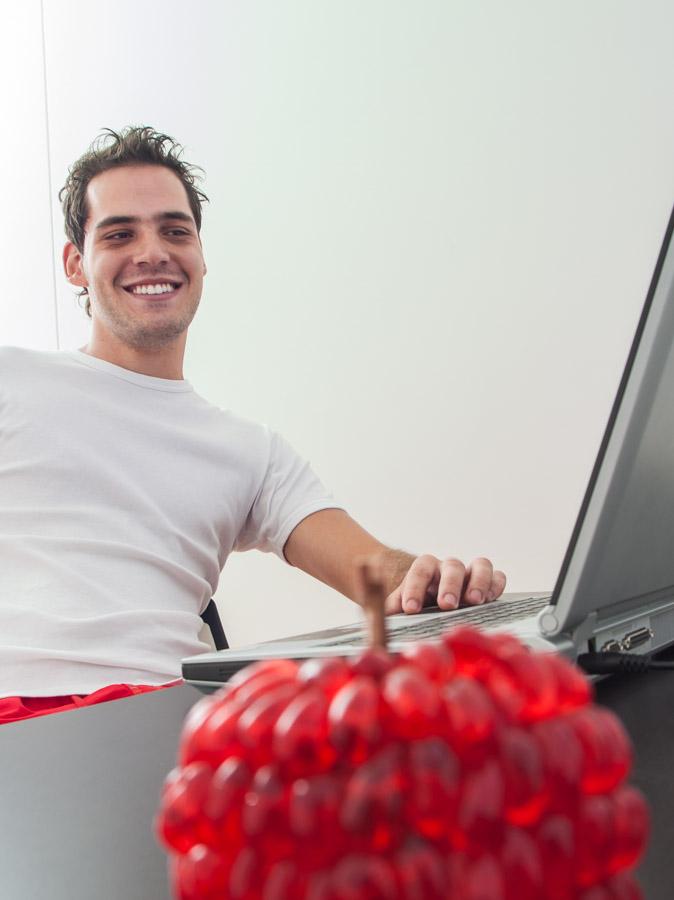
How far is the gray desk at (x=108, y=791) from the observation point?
0.38 meters

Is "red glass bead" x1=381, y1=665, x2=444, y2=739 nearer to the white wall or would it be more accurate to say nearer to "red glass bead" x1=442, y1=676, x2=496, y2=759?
"red glass bead" x1=442, y1=676, x2=496, y2=759

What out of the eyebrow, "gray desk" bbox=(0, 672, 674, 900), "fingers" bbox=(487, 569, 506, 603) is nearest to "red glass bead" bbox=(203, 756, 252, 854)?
"gray desk" bbox=(0, 672, 674, 900)

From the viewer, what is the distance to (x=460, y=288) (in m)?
2.32

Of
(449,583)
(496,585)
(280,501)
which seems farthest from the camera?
(280,501)

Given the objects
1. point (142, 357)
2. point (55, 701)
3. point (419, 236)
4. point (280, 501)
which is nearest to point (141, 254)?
point (142, 357)

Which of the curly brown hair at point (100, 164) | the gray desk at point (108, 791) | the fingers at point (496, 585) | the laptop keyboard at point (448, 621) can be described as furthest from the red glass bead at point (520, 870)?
the curly brown hair at point (100, 164)

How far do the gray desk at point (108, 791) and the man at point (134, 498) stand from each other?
1.18 feet

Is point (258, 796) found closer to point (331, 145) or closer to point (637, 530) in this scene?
point (637, 530)

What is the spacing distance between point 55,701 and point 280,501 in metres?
0.58

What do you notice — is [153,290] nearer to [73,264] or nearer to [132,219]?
[132,219]

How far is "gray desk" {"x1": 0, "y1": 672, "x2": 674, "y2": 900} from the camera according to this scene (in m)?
0.38

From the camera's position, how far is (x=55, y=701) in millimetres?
1175

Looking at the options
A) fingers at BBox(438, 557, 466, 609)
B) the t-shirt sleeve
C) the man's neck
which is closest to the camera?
fingers at BBox(438, 557, 466, 609)

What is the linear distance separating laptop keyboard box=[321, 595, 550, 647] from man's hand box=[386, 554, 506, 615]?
0.09ft
